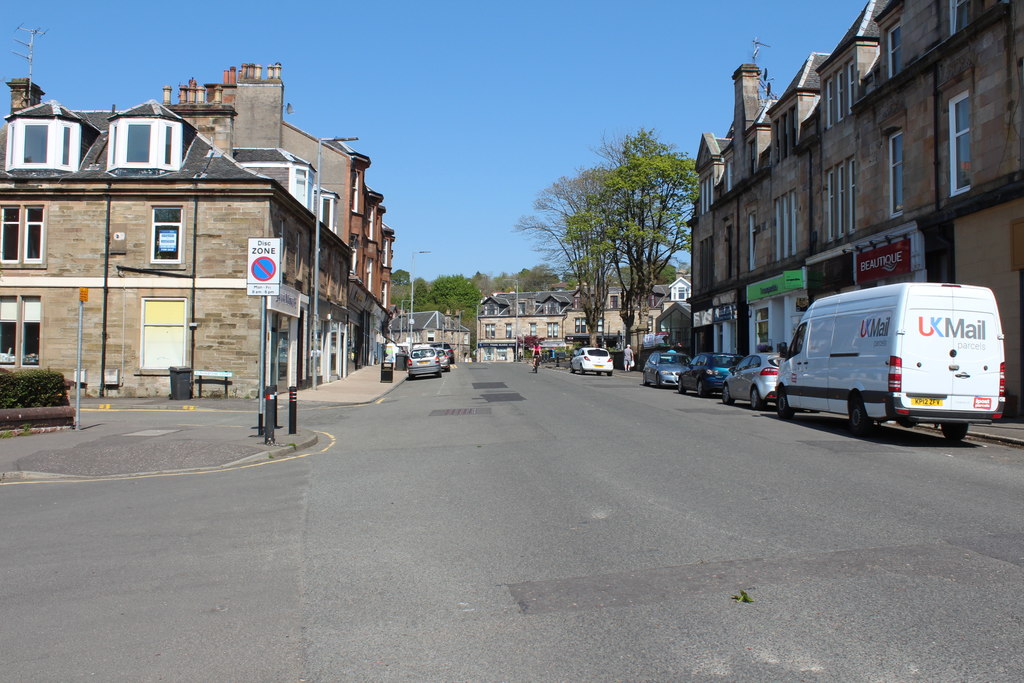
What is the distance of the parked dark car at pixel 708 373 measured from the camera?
85.9 ft

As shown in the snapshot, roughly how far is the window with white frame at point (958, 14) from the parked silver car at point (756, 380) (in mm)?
9641

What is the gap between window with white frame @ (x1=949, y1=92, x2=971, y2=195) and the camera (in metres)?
20.2

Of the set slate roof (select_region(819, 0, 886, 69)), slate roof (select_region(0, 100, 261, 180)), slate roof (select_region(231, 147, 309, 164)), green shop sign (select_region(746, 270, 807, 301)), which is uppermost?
slate roof (select_region(819, 0, 886, 69))

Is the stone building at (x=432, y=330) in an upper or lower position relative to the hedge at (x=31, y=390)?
upper

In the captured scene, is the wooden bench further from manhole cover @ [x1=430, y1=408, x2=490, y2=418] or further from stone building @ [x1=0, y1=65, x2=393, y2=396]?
manhole cover @ [x1=430, y1=408, x2=490, y2=418]

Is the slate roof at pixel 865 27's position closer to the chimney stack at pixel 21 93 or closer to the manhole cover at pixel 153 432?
the manhole cover at pixel 153 432

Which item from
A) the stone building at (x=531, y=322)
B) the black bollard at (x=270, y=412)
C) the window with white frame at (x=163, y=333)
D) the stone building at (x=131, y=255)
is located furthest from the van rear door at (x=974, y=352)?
the stone building at (x=531, y=322)

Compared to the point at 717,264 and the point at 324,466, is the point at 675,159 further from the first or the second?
the point at 324,466

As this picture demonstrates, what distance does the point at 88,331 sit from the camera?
25.1 metres

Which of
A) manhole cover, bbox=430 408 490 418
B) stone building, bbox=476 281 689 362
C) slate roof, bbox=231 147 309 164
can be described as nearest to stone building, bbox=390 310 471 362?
stone building, bbox=476 281 689 362

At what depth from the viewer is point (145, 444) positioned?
13688 mm

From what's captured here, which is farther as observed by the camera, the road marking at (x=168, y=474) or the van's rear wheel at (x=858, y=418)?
the van's rear wheel at (x=858, y=418)

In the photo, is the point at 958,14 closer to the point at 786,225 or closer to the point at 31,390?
the point at 786,225

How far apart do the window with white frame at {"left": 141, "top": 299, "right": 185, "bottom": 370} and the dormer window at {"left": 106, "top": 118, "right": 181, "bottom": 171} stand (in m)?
4.44
